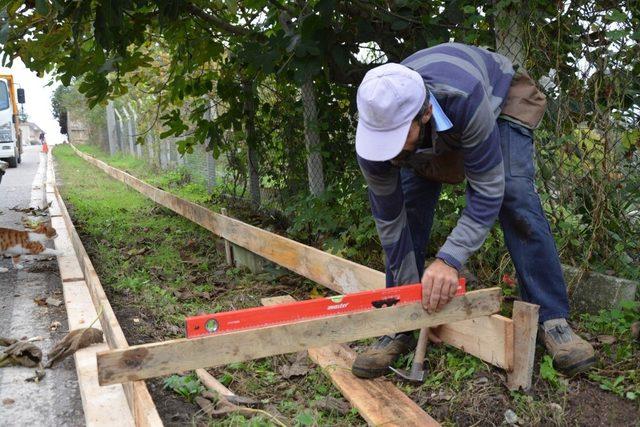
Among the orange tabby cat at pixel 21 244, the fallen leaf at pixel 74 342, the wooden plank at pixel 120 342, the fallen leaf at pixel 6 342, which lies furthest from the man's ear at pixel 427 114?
the orange tabby cat at pixel 21 244

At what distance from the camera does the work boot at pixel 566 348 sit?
8.63 ft

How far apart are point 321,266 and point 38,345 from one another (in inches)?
71.8

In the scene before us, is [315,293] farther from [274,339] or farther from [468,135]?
[468,135]

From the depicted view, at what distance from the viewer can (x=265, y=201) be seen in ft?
23.1

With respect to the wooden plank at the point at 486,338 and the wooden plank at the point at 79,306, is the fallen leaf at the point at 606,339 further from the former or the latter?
the wooden plank at the point at 79,306

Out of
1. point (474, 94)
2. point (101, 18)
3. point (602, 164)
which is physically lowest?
point (602, 164)

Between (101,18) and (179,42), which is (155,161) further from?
(101,18)

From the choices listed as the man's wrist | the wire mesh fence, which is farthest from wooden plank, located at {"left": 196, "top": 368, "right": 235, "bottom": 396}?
the wire mesh fence

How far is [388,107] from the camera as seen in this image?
2084 millimetres

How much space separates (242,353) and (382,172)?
0.94 metres

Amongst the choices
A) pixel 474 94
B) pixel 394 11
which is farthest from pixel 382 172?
pixel 394 11

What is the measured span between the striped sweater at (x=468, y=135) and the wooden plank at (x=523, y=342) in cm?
38

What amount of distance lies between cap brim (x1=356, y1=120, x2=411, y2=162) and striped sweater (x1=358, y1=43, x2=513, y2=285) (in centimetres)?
26

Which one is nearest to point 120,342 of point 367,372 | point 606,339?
point 367,372
